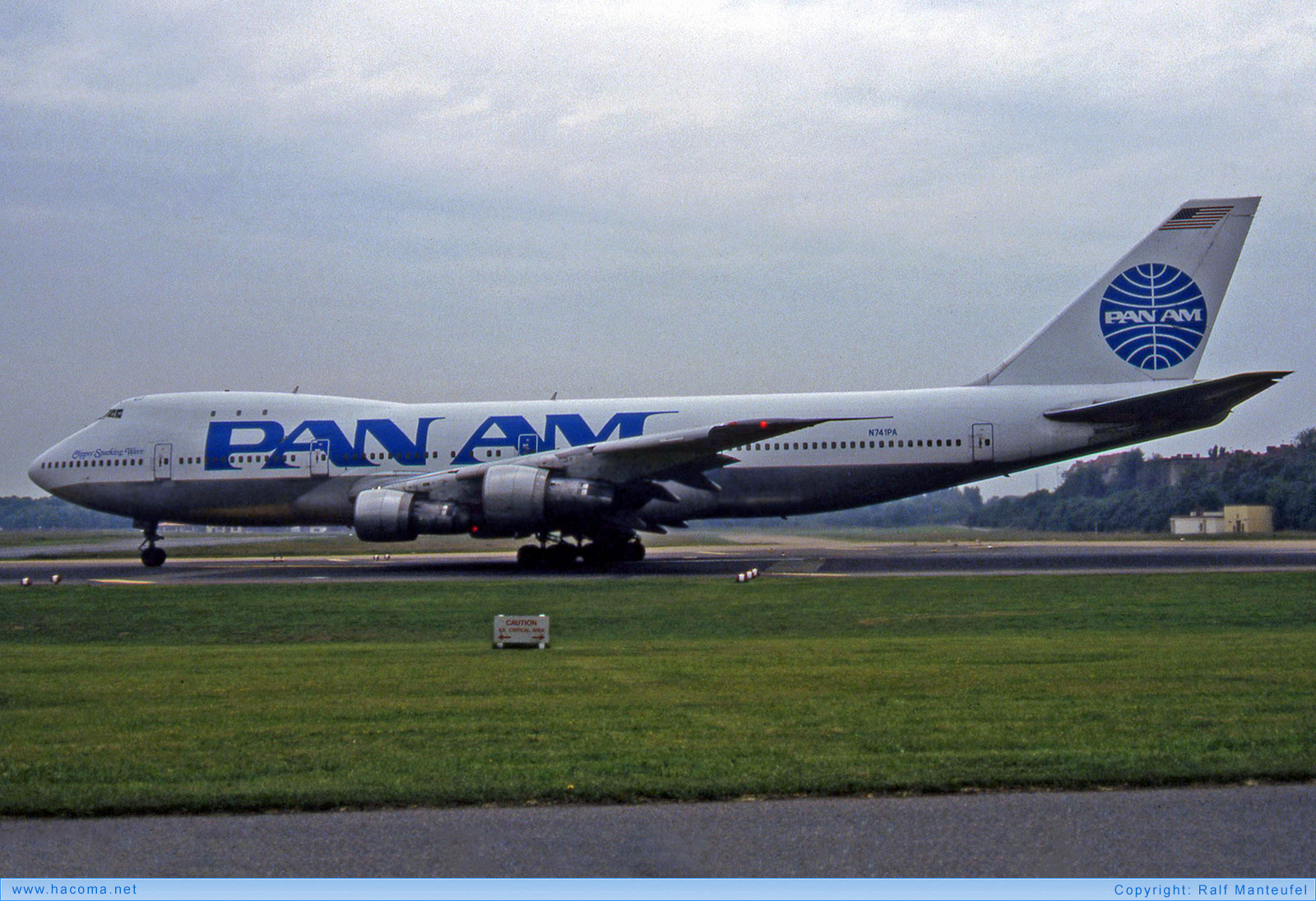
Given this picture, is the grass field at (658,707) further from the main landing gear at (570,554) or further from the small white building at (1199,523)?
the small white building at (1199,523)

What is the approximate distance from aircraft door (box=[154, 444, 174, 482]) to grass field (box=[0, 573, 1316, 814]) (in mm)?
15533

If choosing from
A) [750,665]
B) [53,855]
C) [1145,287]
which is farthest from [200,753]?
[1145,287]

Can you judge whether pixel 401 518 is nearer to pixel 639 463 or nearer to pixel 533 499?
pixel 533 499

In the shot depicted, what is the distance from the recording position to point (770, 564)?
2827cm

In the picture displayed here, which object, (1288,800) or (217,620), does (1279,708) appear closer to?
(1288,800)

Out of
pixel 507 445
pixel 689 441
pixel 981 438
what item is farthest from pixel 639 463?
pixel 981 438

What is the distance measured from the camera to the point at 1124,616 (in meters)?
15.5

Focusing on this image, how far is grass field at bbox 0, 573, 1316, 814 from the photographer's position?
626 cm

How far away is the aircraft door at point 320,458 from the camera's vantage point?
3031 centimetres

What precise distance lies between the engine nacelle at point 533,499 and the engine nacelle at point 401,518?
79cm

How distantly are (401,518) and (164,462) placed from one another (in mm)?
8839

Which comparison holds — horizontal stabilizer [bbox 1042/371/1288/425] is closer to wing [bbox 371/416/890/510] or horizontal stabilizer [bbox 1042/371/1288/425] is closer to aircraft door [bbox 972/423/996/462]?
aircraft door [bbox 972/423/996/462]

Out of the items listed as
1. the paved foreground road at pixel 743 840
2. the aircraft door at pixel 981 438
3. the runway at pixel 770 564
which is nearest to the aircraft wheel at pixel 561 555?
the runway at pixel 770 564

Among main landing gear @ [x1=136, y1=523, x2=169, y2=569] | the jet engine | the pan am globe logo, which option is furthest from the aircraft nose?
the pan am globe logo
